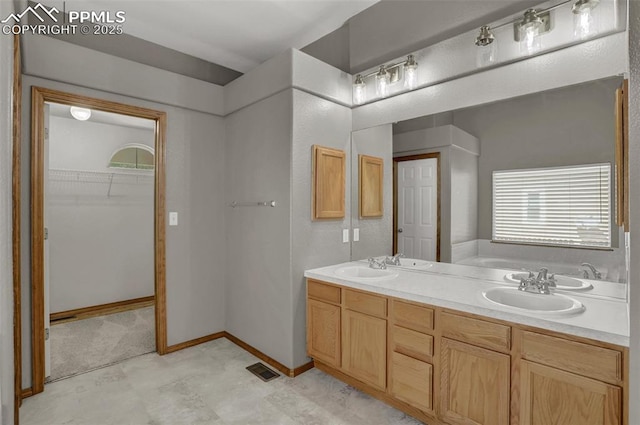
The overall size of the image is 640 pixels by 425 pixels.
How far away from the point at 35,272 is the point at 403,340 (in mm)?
2556

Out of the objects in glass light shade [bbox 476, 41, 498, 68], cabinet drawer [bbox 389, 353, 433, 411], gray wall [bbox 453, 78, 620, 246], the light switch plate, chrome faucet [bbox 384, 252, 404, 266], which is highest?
glass light shade [bbox 476, 41, 498, 68]

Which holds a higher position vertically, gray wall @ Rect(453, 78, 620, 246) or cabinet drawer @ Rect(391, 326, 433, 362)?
gray wall @ Rect(453, 78, 620, 246)

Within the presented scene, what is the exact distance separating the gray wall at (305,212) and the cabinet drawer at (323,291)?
0.28 ft

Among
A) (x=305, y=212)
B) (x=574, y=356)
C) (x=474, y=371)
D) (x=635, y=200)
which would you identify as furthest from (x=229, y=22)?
(x=574, y=356)

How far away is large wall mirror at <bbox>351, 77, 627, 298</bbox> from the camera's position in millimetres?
1820

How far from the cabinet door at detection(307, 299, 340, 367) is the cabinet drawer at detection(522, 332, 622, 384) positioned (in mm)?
1241

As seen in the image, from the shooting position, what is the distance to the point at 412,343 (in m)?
2.00

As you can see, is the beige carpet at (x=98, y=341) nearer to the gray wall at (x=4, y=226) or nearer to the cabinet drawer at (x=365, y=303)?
the gray wall at (x=4, y=226)

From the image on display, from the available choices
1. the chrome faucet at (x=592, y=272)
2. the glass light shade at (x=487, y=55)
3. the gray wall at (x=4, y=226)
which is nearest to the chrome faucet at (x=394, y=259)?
the chrome faucet at (x=592, y=272)

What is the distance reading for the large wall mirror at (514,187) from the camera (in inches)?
71.7

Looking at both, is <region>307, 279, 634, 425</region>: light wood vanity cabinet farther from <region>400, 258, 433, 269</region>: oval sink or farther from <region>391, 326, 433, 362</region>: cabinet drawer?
<region>400, 258, 433, 269</region>: oval sink

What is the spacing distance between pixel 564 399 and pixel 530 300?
0.53m

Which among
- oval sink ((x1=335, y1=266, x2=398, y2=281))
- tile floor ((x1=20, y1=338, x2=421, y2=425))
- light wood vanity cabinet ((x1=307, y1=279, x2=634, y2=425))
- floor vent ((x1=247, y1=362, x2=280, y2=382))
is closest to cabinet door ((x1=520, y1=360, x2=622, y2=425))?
light wood vanity cabinet ((x1=307, y1=279, x2=634, y2=425))

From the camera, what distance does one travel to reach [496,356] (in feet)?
5.47
